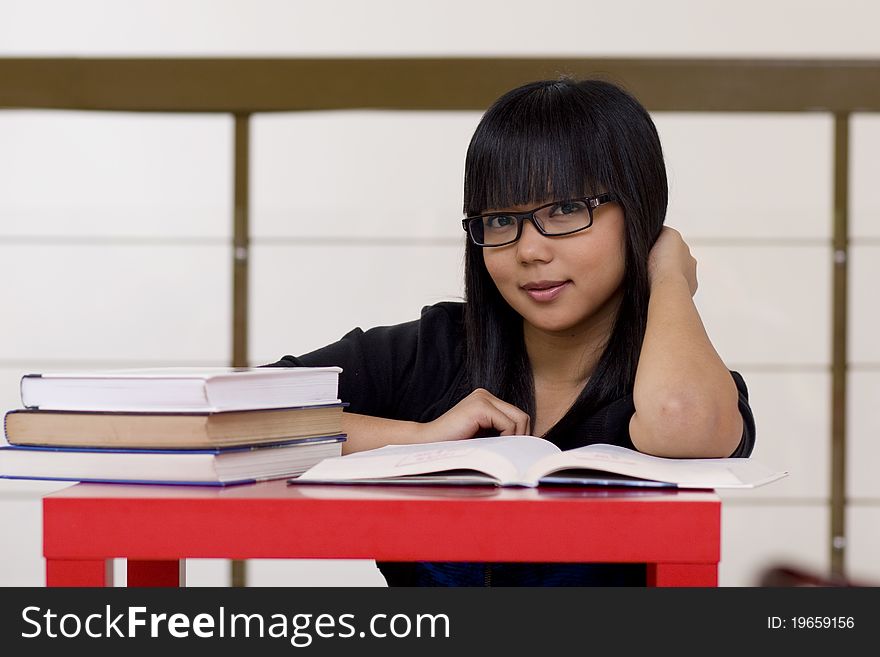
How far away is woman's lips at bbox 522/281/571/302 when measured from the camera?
126 centimetres

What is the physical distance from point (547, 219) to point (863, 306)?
2.24 meters

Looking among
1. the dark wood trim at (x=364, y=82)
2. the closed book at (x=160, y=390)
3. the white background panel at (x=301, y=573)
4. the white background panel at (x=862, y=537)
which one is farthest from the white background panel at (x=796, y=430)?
the closed book at (x=160, y=390)

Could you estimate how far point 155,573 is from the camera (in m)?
0.92

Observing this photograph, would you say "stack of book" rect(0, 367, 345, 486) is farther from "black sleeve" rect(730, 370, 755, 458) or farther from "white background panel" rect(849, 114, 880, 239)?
"white background panel" rect(849, 114, 880, 239)

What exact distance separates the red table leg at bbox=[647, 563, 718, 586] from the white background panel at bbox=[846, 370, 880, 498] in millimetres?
2726

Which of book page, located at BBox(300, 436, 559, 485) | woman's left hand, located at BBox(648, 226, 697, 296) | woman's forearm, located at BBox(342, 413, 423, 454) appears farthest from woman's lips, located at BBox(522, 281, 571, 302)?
book page, located at BBox(300, 436, 559, 485)

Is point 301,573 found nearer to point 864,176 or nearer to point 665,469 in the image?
point 864,176

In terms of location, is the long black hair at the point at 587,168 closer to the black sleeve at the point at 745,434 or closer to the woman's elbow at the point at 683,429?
the black sleeve at the point at 745,434

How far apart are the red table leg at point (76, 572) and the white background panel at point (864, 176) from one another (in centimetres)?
291

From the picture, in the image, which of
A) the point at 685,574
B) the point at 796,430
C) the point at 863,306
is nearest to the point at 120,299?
the point at 796,430

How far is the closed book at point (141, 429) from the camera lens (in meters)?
0.77

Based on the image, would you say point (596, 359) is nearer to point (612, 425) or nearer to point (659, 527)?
point (612, 425)

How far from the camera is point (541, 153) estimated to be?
1.25m

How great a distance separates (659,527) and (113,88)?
8.95 ft
